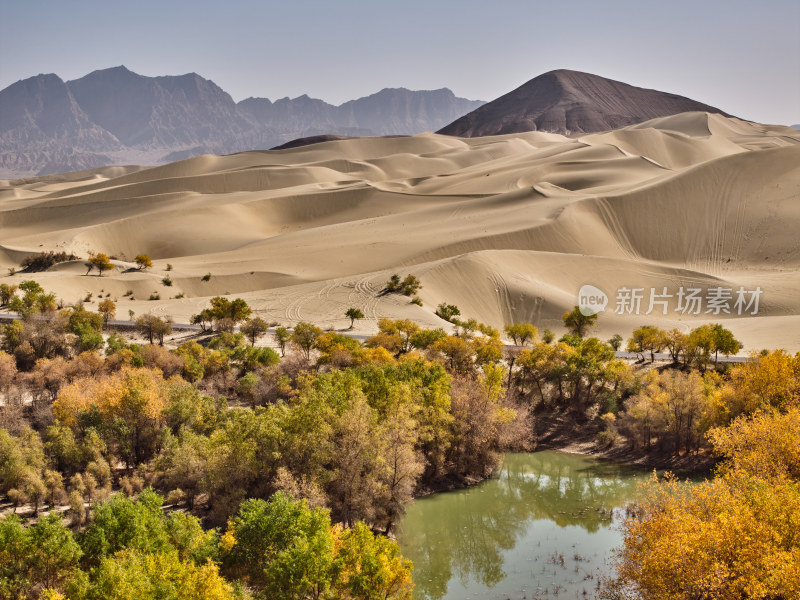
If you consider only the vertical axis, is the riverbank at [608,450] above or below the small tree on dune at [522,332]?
below

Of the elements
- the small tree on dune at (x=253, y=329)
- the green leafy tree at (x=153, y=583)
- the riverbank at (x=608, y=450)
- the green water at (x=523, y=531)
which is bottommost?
the green water at (x=523, y=531)

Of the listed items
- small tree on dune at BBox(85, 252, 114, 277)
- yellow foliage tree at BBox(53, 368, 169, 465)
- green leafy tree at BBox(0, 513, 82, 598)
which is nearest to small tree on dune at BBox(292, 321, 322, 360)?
yellow foliage tree at BBox(53, 368, 169, 465)

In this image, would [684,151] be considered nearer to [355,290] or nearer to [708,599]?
[355,290]

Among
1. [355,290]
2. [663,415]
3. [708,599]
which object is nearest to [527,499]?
[663,415]

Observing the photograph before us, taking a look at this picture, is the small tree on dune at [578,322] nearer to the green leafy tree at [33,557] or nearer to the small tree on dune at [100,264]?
the green leafy tree at [33,557]

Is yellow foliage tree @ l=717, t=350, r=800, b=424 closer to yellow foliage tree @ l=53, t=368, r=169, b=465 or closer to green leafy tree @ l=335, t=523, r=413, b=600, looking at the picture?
green leafy tree @ l=335, t=523, r=413, b=600

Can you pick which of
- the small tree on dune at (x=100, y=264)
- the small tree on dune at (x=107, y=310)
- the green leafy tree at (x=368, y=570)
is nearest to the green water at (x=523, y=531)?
the green leafy tree at (x=368, y=570)
